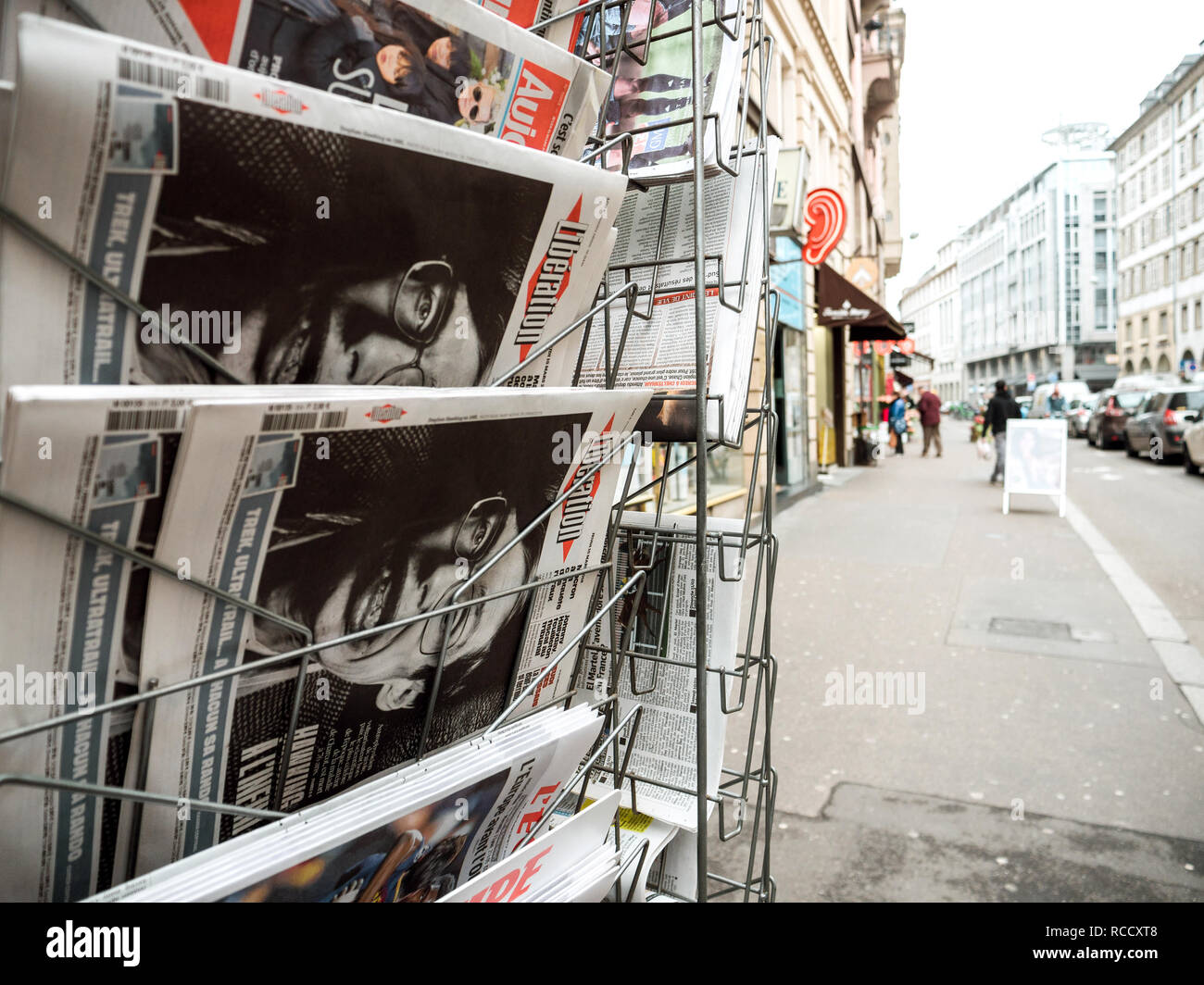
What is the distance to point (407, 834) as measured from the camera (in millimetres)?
829

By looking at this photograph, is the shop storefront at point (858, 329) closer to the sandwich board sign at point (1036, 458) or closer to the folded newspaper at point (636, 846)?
the sandwich board sign at point (1036, 458)

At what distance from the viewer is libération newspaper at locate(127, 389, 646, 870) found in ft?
2.17

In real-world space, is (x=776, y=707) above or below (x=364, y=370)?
below

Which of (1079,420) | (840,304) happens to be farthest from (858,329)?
(1079,420)

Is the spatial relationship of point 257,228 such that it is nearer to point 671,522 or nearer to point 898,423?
point 671,522

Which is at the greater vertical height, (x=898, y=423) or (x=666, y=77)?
(x=898, y=423)

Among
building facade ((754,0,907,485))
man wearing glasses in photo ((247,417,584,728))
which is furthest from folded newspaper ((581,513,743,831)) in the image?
building facade ((754,0,907,485))

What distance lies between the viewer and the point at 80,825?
684mm

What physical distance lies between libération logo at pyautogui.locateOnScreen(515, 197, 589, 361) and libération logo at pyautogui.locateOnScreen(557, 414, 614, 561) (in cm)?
14

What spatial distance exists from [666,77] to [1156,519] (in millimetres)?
9917

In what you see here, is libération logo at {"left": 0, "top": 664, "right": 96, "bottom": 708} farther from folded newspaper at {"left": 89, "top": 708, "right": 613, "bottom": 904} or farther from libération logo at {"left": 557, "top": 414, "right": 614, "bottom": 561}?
libération logo at {"left": 557, "top": 414, "right": 614, "bottom": 561}
